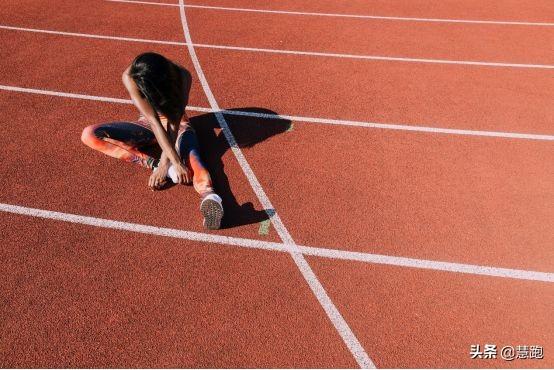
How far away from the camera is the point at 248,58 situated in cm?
653

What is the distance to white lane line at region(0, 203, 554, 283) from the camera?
11.4 ft

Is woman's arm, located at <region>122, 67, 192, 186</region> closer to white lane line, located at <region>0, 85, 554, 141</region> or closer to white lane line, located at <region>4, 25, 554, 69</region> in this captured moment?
white lane line, located at <region>0, 85, 554, 141</region>

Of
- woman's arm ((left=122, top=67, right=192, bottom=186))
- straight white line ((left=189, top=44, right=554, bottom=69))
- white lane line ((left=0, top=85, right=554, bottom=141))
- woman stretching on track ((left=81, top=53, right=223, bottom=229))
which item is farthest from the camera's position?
straight white line ((left=189, top=44, right=554, bottom=69))

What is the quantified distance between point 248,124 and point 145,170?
1.31m

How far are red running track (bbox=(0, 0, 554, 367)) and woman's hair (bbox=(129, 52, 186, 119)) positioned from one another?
2.83 feet

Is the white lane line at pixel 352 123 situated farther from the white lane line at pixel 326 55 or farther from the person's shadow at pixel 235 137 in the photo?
the white lane line at pixel 326 55

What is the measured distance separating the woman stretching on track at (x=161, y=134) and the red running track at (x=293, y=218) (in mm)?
207

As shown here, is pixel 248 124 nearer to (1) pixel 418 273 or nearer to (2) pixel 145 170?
(2) pixel 145 170

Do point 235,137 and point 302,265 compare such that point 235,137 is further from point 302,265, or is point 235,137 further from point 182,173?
point 302,265

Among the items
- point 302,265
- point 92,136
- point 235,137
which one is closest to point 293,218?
point 302,265

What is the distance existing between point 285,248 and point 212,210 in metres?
0.67

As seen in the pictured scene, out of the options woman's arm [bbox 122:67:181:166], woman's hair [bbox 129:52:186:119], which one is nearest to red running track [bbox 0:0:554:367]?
woman's arm [bbox 122:67:181:166]

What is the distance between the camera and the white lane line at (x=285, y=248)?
3.48 metres

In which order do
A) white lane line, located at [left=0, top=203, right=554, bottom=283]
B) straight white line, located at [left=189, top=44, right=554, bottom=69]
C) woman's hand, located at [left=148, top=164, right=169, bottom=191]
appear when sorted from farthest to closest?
straight white line, located at [left=189, top=44, right=554, bottom=69]
woman's hand, located at [left=148, top=164, right=169, bottom=191]
white lane line, located at [left=0, top=203, right=554, bottom=283]
